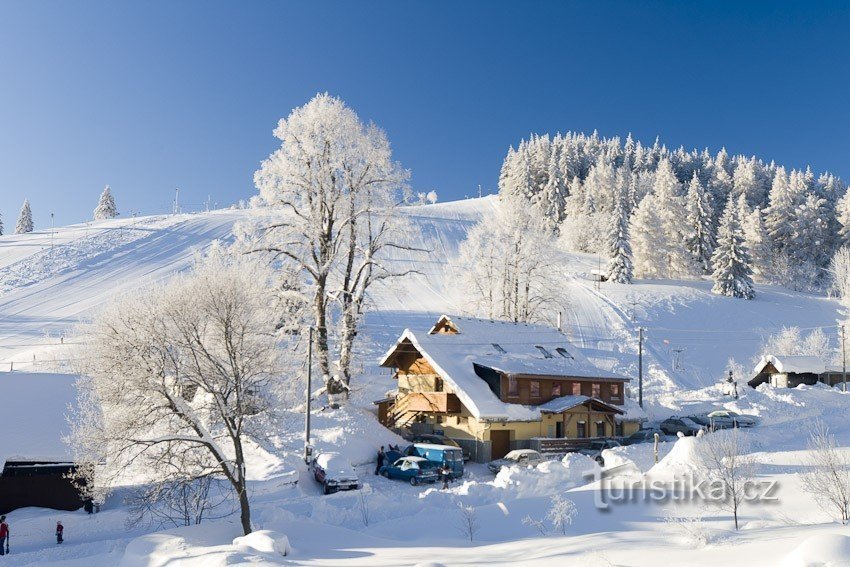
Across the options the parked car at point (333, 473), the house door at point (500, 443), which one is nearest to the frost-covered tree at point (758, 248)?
the house door at point (500, 443)

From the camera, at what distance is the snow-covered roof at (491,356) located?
3556 cm

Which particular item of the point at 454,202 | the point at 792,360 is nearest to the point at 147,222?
the point at 454,202

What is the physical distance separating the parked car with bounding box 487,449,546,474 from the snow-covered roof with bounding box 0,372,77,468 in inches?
786

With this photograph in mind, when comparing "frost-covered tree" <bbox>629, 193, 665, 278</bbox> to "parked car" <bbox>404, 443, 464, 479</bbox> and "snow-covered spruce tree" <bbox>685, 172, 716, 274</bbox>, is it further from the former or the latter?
"parked car" <bbox>404, 443, 464, 479</bbox>

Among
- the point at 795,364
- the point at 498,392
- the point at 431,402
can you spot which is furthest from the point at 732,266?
the point at 431,402

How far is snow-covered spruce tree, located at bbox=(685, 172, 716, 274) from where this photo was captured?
9388 centimetres

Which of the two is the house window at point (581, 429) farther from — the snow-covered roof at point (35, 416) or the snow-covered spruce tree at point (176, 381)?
the snow-covered roof at point (35, 416)

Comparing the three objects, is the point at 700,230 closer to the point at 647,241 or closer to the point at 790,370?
the point at 647,241

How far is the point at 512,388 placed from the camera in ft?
122

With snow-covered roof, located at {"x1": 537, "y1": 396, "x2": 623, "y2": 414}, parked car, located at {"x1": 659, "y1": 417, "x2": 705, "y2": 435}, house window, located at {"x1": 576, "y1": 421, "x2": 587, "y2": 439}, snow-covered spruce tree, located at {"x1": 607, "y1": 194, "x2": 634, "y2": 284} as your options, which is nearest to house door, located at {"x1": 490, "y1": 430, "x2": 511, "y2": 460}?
snow-covered roof, located at {"x1": 537, "y1": 396, "x2": 623, "y2": 414}

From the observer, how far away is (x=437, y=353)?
37188 millimetres

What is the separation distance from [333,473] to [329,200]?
14.9 metres

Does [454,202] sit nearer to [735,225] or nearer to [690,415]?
[735,225]

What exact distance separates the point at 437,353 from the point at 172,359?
19399mm
